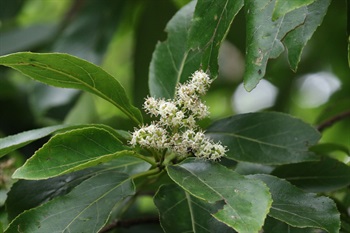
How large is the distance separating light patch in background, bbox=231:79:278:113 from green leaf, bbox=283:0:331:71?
158 centimetres

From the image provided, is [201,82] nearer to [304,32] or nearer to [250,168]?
[304,32]

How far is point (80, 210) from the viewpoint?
4.00 ft

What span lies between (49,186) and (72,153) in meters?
0.27

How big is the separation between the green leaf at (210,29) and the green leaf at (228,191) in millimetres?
202

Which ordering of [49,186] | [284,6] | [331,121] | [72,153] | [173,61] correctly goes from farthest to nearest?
1. [331,121]
2. [173,61]
3. [49,186]
4. [72,153]
5. [284,6]

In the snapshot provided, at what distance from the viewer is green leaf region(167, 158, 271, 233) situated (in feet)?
3.39

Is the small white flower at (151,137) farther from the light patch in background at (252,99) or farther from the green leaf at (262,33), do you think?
the light patch in background at (252,99)

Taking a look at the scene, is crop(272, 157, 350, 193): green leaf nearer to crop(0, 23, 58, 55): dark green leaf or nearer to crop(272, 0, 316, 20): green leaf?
crop(272, 0, 316, 20): green leaf

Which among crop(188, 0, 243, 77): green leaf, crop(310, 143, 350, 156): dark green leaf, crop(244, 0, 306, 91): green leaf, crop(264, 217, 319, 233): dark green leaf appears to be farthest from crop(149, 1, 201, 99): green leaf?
crop(310, 143, 350, 156): dark green leaf

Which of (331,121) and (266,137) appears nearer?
(266,137)

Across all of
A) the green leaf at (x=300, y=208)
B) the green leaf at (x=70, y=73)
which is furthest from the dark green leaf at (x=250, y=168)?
the green leaf at (x=70, y=73)

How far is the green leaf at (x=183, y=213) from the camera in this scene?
126cm

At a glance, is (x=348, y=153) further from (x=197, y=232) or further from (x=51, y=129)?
(x=51, y=129)

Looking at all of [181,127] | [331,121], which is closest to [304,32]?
[181,127]
